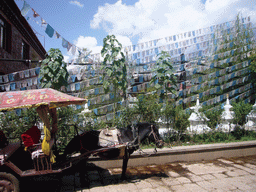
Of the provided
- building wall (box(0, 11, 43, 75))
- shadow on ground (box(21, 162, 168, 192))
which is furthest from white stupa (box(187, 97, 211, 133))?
building wall (box(0, 11, 43, 75))

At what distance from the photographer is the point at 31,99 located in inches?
155

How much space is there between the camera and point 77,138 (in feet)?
Answer: 16.3

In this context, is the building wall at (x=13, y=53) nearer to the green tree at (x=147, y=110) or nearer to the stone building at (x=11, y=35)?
the stone building at (x=11, y=35)

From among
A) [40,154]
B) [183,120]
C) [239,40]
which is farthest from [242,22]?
[40,154]

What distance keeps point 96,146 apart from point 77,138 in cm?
51

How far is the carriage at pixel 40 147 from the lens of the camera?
3.92 metres

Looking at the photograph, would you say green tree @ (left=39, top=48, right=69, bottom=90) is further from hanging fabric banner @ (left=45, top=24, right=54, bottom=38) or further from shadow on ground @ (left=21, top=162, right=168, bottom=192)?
shadow on ground @ (left=21, top=162, right=168, bottom=192)

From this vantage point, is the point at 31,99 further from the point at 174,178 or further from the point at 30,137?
the point at 174,178

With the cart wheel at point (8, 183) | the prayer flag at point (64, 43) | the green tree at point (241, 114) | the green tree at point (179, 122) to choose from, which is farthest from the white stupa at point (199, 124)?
the cart wheel at point (8, 183)

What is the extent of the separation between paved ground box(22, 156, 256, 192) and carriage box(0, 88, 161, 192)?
69cm

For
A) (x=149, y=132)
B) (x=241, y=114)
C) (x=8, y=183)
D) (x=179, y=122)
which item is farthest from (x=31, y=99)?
(x=241, y=114)

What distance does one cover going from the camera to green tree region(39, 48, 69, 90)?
7.30 metres

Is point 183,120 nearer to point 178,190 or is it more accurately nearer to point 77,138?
point 178,190

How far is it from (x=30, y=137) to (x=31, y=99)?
0.95 meters
